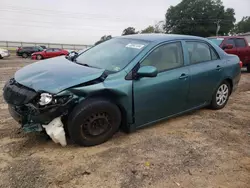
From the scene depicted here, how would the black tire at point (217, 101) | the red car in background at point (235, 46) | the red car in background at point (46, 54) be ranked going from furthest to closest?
the red car in background at point (46, 54) < the red car in background at point (235, 46) < the black tire at point (217, 101)

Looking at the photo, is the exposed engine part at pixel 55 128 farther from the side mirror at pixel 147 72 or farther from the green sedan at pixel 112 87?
the side mirror at pixel 147 72

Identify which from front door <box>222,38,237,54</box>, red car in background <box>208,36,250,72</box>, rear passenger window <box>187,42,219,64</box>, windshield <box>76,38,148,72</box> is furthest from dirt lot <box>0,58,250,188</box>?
front door <box>222,38,237,54</box>

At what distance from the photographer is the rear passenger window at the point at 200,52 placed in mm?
4266

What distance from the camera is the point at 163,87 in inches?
146

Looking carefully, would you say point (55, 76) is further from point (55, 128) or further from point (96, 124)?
point (96, 124)

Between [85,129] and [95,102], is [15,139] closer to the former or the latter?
[85,129]

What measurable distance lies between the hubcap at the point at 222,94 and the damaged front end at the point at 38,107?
312 centimetres

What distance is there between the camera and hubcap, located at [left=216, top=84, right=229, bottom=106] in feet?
16.2

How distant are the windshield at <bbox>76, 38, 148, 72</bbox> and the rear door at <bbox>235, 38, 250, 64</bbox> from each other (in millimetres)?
7674

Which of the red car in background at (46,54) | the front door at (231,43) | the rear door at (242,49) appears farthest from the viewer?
the red car in background at (46,54)

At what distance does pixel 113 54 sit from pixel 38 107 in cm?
145

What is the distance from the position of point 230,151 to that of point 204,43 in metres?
2.13

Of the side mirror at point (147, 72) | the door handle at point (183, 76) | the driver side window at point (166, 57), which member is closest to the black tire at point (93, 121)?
the side mirror at point (147, 72)

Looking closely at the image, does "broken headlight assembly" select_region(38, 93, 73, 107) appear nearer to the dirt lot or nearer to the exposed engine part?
the exposed engine part
